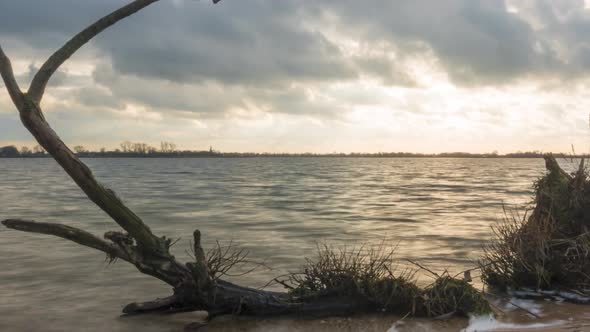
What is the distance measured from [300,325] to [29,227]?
399 cm

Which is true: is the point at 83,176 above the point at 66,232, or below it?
above

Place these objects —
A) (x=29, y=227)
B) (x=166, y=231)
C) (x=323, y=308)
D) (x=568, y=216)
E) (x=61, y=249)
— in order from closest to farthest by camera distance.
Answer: (x=29, y=227)
(x=323, y=308)
(x=568, y=216)
(x=61, y=249)
(x=166, y=231)

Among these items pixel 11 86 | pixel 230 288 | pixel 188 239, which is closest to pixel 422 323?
pixel 230 288

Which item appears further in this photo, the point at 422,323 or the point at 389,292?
the point at 389,292

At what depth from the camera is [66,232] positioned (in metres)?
6.51

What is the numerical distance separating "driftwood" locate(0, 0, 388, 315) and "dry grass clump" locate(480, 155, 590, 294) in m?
3.24

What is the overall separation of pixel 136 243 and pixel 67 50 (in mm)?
2814

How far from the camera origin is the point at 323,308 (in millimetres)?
7773

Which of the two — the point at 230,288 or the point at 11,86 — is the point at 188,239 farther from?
the point at 11,86

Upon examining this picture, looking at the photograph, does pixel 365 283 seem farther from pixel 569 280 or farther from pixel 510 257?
pixel 569 280

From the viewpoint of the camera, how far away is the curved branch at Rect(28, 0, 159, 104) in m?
5.91

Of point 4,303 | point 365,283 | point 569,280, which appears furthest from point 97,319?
point 569,280

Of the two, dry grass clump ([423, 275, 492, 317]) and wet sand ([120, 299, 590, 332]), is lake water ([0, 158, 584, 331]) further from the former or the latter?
dry grass clump ([423, 275, 492, 317])

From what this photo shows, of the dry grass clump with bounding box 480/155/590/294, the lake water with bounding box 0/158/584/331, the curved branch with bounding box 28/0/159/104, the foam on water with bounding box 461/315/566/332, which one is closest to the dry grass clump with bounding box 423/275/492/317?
the foam on water with bounding box 461/315/566/332
